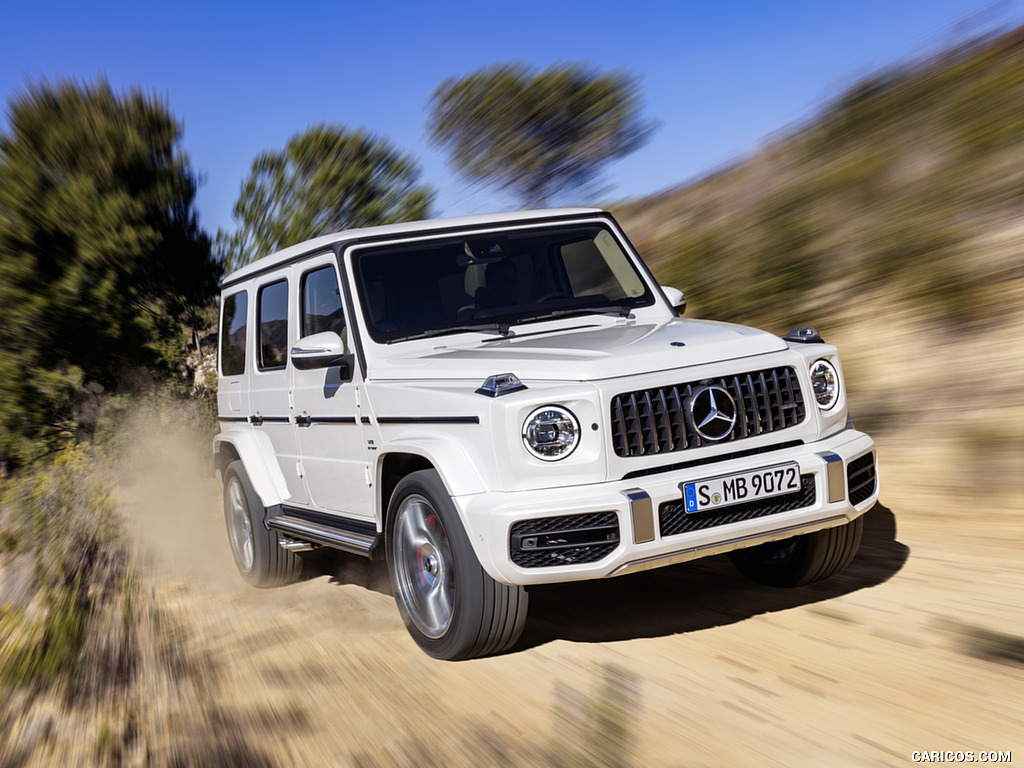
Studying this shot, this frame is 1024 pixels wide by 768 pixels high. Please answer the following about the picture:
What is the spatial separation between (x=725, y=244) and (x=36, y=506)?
7.31 m

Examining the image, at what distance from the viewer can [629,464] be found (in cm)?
391

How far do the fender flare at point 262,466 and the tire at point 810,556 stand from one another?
2.87 m

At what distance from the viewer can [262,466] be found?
6414 millimetres

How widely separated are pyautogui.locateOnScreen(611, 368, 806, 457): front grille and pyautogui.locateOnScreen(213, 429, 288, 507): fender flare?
9.57 ft

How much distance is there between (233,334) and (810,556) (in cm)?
426

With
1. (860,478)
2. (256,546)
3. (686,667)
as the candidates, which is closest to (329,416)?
(256,546)

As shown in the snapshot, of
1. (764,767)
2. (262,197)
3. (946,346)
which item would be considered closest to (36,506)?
(946,346)

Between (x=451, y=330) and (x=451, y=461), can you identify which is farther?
(x=451, y=330)

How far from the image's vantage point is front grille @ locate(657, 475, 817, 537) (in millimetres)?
3885

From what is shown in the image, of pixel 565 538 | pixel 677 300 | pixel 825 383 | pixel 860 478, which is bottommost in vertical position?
pixel 565 538

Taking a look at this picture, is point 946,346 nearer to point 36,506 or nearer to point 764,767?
point 764,767

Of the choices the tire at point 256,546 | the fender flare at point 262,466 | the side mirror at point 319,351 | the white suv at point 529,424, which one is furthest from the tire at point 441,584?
the tire at point 256,546

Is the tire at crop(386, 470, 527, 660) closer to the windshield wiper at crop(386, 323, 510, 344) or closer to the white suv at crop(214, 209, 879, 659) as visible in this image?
the white suv at crop(214, 209, 879, 659)

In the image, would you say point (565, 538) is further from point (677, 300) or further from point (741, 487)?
point (677, 300)
